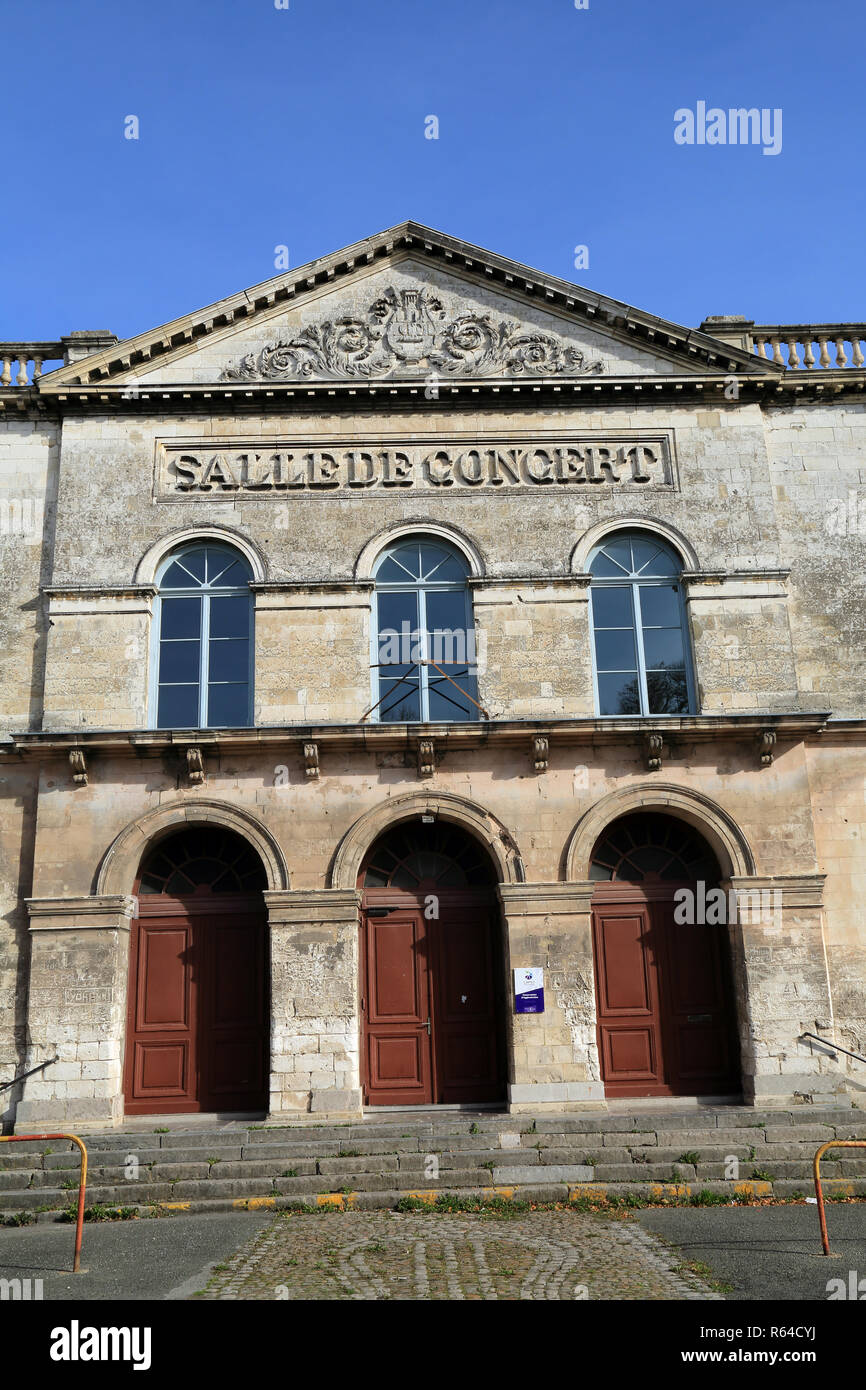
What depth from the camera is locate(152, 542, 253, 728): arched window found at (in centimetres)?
1595

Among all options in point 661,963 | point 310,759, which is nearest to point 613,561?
point 310,759

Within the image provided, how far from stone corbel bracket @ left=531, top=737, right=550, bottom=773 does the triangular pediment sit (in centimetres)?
563

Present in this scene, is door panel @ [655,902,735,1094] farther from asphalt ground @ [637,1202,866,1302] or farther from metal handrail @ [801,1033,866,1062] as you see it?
asphalt ground @ [637,1202,866,1302]

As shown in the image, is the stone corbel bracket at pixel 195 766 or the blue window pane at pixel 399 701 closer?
the stone corbel bracket at pixel 195 766

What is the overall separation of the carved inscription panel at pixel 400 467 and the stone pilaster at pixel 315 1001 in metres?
6.03

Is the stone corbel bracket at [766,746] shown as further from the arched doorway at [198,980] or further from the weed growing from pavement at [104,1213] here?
the weed growing from pavement at [104,1213]

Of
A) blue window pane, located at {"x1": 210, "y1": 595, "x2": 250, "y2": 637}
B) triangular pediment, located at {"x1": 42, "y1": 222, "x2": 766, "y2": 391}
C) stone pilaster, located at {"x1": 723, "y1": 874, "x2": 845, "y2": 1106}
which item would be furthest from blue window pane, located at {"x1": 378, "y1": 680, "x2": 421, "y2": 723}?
stone pilaster, located at {"x1": 723, "y1": 874, "x2": 845, "y2": 1106}

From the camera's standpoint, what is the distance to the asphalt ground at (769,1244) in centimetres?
841

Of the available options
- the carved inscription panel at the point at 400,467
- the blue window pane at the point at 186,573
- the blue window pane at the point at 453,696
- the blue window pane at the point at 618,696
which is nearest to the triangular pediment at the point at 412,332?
the carved inscription panel at the point at 400,467

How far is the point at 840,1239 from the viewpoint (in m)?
9.89

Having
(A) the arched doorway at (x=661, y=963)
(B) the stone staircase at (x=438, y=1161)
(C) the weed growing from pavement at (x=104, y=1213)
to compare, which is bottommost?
(C) the weed growing from pavement at (x=104, y=1213)

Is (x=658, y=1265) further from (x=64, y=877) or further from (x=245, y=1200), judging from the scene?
(x=64, y=877)

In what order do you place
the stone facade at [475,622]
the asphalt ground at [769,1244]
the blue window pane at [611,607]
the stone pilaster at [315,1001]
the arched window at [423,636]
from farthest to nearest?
the blue window pane at [611,607], the arched window at [423,636], the stone facade at [475,622], the stone pilaster at [315,1001], the asphalt ground at [769,1244]

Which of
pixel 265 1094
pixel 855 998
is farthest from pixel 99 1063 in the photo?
pixel 855 998
